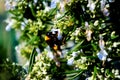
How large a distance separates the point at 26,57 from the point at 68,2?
0.41 m

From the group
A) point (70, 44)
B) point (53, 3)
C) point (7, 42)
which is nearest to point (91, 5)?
point (53, 3)

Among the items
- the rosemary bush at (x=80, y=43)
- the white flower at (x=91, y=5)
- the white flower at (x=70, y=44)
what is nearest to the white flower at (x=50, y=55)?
the rosemary bush at (x=80, y=43)

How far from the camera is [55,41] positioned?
1524 mm

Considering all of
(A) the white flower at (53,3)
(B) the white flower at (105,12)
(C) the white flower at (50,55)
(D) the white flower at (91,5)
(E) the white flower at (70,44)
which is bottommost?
(C) the white flower at (50,55)

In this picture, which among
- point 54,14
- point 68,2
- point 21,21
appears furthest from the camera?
point 21,21

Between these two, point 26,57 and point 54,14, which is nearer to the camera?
point 54,14

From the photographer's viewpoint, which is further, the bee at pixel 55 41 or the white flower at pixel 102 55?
the bee at pixel 55 41

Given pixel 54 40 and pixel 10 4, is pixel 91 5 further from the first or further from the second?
pixel 10 4

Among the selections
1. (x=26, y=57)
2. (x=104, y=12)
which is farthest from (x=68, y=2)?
(x=26, y=57)

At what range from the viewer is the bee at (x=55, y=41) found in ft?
4.91

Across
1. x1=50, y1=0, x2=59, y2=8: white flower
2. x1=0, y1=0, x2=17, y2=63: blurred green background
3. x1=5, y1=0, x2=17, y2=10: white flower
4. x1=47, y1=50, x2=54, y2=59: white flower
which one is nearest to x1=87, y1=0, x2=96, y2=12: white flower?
x1=50, y1=0, x2=59, y2=8: white flower

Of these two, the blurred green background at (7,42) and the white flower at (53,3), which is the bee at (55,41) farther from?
the blurred green background at (7,42)

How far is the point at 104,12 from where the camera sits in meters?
1.41

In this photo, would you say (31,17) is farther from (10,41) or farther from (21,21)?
(10,41)
